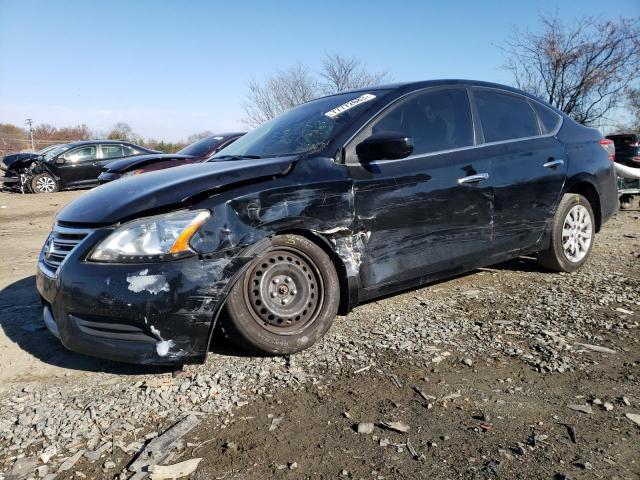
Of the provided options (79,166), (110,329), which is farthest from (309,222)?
(79,166)

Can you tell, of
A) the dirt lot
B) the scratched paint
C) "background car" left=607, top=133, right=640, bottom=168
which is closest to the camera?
the dirt lot

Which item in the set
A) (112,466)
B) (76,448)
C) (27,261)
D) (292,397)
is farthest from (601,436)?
(27,261)

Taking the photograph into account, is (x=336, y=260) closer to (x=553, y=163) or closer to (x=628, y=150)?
(x=553, y=163)

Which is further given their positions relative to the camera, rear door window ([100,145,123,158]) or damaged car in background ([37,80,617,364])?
rear door window ([100,145,123,158])

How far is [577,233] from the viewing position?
15.5 feet

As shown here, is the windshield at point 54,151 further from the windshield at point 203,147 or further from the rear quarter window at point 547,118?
the rear quarter window at point 547,118

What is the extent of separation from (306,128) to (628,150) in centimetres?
906

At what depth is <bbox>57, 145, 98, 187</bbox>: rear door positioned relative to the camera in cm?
1510

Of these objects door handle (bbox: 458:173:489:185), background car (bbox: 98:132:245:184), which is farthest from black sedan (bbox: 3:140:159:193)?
door handle (bbox: 458:173:489:185)

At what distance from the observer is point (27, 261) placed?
5.96 meters

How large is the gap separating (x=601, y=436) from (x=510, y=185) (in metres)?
2.29

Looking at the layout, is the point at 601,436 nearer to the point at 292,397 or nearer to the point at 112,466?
the point at 292,397

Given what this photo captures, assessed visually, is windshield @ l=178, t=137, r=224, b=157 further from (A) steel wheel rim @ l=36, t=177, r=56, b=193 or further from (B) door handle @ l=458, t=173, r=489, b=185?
(A) steel wheel rim @ l=36, t=177, r=56, b=193

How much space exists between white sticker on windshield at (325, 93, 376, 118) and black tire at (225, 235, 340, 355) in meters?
1.09
